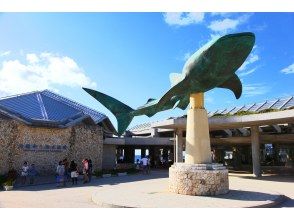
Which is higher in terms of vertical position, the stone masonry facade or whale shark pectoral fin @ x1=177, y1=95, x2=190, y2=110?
whale shark pectoral fin @ x1=177, y1=95, x2=190, y2=110

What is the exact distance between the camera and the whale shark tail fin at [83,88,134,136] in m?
15.2

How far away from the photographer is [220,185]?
45.7ft

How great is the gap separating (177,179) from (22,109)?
15.6 m

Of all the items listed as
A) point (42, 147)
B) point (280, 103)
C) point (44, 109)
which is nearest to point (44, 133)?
point (42, 147)

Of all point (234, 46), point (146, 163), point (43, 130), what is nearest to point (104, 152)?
point (146, 163)

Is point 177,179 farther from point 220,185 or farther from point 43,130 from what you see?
point 43,130

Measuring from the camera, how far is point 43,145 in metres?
24.6

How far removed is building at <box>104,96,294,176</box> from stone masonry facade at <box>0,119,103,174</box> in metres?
4.59

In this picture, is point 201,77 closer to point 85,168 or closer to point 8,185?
point 85,168

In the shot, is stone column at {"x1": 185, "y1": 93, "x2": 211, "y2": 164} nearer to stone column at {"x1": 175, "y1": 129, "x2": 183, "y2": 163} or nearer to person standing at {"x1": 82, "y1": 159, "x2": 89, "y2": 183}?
person standing at {"x1": 82, "y1": 159, "x2": 89, "y2": 183}

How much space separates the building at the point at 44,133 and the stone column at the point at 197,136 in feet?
44.0

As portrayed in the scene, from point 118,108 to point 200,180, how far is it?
193 inches

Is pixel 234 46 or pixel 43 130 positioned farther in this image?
pixel 43 130

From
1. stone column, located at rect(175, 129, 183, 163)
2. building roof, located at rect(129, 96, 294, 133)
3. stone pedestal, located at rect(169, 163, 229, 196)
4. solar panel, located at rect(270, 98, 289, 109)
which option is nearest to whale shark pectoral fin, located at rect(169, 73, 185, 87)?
stone pedestal, located at rect(169, 163, 229, 196)
